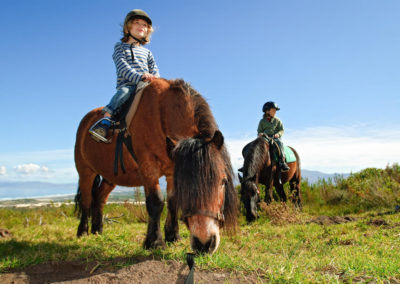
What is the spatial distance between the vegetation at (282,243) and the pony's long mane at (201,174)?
48 centimetres

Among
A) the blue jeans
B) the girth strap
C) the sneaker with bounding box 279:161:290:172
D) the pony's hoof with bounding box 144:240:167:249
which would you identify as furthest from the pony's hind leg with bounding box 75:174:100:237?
the sneaker with bounding box 279:161:290:172

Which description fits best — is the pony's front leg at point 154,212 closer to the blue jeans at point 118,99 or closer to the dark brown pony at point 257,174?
the blue jeans at point 118,99

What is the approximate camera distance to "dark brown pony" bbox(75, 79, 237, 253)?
2.53 metres

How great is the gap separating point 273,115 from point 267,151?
1.47 m

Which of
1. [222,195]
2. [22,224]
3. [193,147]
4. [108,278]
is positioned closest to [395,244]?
[222,195]

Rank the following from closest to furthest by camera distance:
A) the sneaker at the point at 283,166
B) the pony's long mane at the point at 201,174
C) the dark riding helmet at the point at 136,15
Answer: the pony's long mane at the point at 201,174, the dark riding helmet at the point at 136,15, the sneaker at the point at 283,166

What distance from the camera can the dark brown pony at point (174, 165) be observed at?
2.53 meters

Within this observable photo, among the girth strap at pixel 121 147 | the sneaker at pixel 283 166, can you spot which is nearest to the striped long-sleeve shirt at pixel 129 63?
the girth strap at pixel 121 147

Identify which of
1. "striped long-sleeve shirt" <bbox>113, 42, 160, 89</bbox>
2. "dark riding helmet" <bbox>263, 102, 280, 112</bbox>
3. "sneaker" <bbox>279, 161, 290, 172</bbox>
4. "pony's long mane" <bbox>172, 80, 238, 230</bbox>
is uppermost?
"dark riding helmet" <bbox>263, 102, 280, 112</bbox>

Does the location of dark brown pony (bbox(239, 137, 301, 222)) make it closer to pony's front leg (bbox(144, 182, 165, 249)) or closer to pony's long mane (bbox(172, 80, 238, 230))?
pony's front leg (bbox(144, 182, 165, 249))

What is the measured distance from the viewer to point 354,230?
18.9ft

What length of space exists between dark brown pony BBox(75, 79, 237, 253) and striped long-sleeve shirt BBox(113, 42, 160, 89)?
0.37 meters

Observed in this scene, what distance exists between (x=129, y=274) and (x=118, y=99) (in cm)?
237

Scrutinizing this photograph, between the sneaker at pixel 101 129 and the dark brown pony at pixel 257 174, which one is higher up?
the sneaker at pixel 101 129
